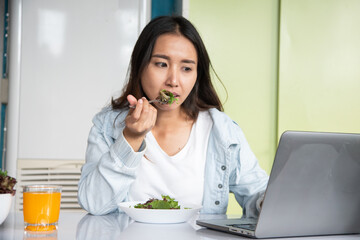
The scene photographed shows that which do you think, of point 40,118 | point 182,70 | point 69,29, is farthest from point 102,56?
point 182,70

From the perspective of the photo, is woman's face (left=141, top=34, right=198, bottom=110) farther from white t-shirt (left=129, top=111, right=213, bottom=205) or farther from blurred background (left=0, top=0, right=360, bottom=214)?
blurred background (left=0, top=0, right=360, bottom=214)

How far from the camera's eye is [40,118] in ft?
9.09

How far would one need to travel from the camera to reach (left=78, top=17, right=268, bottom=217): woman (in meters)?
1.75

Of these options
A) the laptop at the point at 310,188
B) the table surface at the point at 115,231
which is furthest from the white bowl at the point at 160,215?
the laptop at the point at 310,188

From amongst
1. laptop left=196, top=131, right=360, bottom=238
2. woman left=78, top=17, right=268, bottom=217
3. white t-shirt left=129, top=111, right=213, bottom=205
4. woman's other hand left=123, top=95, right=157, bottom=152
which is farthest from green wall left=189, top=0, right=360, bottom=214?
laptop left=196, top=131, right=360, bottom=238

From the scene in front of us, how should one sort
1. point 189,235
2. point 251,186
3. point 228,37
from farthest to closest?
point 228,37, point 251,186, point 189,235

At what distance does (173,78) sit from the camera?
1.72 m

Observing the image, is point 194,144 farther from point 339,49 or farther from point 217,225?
point 339,49

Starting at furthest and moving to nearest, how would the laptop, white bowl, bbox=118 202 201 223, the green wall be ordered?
the green wall, white bowl, bbox=118 202 201 223, the laptop

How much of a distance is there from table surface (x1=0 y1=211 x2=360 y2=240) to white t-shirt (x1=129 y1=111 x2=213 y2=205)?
0.41 meters

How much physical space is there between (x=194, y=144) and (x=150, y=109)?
475 mm

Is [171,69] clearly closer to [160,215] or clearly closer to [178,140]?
[178,140]

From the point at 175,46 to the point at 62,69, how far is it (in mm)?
1189

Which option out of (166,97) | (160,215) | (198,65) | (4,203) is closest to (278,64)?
(198,65)
